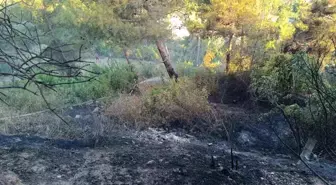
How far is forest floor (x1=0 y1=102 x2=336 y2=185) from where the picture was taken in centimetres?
481

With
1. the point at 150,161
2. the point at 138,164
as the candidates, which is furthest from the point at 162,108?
the point at 138,164

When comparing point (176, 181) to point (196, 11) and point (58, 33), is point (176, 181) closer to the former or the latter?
point (196, 11)

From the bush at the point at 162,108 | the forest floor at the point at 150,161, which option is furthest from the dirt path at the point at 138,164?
the bush at the point at 162,108

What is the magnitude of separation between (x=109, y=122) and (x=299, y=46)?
5596 mm

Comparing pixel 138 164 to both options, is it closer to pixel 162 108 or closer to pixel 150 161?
pixel 150 161

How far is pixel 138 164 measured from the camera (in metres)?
5.32

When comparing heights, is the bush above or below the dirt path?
above

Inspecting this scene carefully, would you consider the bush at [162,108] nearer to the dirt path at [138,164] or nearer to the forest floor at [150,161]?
the forest floor at [150,161]

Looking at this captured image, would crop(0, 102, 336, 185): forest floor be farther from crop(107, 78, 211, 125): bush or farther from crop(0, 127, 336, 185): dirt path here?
crop(107, 78, 211, 125): bush

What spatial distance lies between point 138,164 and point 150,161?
8.8 inches

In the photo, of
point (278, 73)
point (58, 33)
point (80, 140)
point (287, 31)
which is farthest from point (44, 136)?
point (58, 33)

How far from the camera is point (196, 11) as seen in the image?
9.42 metres

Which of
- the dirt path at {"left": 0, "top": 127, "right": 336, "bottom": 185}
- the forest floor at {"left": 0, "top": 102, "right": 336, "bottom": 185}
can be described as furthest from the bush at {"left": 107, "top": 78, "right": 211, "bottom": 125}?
the dirt path at {"left": 0, "top": 127, "right": 336, "bottom": 185}

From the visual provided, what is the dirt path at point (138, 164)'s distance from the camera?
4.80m
